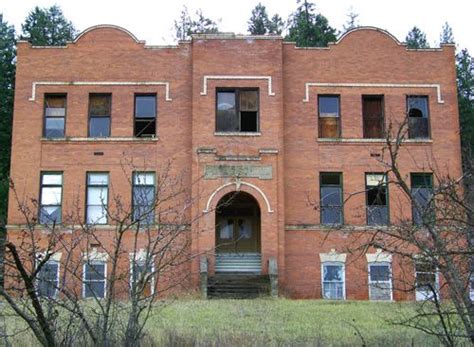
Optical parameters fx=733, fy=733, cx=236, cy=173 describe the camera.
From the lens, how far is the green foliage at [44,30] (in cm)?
5434

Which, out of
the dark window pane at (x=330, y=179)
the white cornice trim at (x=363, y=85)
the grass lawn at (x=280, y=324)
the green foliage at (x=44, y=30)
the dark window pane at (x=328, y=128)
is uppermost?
the green foliage at (x=44, y=30)

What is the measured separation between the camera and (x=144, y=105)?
32.5m

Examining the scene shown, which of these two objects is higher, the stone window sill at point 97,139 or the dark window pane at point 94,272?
the stone window sill at point 97,139

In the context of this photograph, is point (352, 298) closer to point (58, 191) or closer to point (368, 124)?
point (368, 124)

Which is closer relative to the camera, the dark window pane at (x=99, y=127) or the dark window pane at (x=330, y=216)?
the dark window pane at (x=330, y=216)

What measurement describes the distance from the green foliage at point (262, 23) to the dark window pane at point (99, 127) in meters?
34.4

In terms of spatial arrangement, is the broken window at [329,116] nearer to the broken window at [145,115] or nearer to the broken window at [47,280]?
the broken window at [145,115]

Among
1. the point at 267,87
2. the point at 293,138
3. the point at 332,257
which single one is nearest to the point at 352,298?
the point at 332,257

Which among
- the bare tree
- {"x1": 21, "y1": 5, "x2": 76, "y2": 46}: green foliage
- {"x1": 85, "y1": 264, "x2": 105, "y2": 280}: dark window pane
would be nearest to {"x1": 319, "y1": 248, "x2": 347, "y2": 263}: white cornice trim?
{"x1": 85, "y1": 264, "x2": 105, "y2": 280}: dark window pane

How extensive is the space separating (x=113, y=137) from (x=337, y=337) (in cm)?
1905

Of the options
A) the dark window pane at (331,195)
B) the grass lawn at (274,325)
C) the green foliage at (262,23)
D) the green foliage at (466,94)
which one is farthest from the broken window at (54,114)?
the green foliage at (262,23)

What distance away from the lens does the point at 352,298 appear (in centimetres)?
3034

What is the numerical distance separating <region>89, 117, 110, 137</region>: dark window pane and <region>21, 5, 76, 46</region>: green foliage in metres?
23.6

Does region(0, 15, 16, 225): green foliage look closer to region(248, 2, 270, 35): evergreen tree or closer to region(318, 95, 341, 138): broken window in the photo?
region(318, 95, 341, 138): broken window
